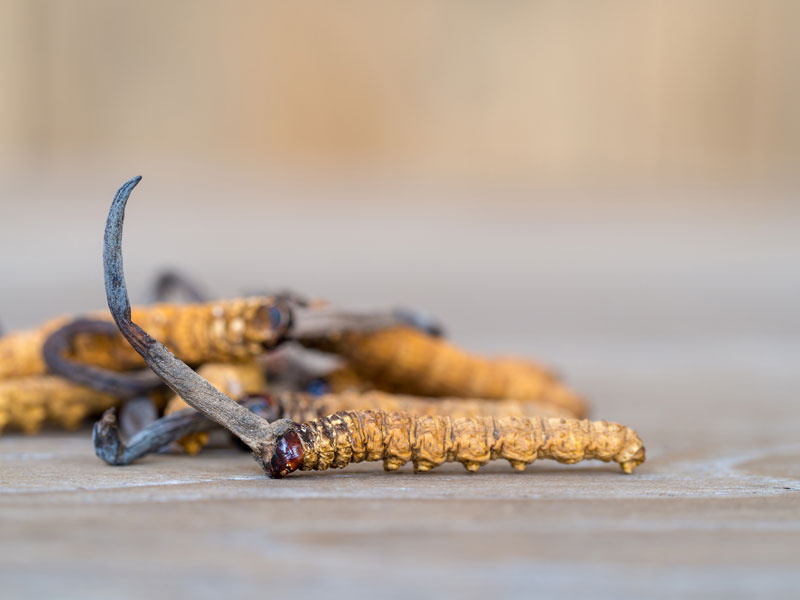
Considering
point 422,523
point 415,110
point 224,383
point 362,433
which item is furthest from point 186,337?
point 415,110

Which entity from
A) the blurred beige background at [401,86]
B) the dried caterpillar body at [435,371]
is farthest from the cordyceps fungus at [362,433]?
the blurred beige background at [401,86]

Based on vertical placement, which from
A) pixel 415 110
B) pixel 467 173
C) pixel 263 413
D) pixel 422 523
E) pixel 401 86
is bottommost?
pixel 422 523

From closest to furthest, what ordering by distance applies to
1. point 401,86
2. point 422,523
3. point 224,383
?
point 422,523
point 224,383
point 401,86

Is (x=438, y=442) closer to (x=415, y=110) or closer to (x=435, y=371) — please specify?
(x=435, y=371)

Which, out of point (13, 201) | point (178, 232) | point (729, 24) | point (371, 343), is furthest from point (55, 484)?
point (729, 24)

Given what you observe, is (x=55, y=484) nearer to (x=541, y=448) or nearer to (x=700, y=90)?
(x=541, y=448)

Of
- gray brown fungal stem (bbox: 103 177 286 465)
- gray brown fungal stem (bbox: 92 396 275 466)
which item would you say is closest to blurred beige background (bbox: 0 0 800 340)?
gray brown fungal stem (bbox: 92 396 275 466)

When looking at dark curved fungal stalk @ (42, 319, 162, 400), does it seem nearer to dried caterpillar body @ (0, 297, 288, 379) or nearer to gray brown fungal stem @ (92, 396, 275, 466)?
dried caterpillar body @ (0, 297, 288, 379)

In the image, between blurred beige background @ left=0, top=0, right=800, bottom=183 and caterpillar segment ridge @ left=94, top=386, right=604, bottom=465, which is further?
blurred beige background @ left=0, top=0, right=800, bottom=183
